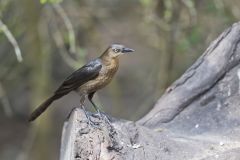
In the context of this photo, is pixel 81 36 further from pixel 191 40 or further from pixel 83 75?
pixel 83 75

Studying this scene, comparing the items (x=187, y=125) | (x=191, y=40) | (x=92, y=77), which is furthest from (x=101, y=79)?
(x=191, y=40)

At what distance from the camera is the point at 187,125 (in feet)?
16.8

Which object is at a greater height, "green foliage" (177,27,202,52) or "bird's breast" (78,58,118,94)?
"green foliage" (177,27,202,52)

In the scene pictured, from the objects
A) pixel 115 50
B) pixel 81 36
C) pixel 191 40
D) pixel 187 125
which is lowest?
pixel 187 125

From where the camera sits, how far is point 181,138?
15.8ft

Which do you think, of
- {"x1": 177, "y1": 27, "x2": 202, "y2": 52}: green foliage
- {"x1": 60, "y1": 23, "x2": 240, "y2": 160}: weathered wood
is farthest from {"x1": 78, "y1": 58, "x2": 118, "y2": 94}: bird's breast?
{"x1": 177, "y1": 27, "x2": 202, "y2": 52}: green foliage

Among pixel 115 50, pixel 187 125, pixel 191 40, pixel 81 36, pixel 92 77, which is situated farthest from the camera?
pixel 81 36

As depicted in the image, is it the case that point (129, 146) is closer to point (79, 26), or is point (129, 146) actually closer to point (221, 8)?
point (221, 8)

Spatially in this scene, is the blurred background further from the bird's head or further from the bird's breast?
the bird's breast

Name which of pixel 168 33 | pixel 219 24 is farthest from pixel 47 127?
pixel 219 24

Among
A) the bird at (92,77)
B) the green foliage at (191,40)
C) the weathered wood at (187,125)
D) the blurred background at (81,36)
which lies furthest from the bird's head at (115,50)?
the green foliage at (191,40)

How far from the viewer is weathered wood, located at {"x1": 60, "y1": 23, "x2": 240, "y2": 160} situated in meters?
4.43

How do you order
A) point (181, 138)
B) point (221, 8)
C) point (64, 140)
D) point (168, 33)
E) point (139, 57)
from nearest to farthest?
point (181, 138)
point (64, 140)
point (221, 8)
point (168, 33)
point (139, 57)

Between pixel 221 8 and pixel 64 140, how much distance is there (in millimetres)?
3402
